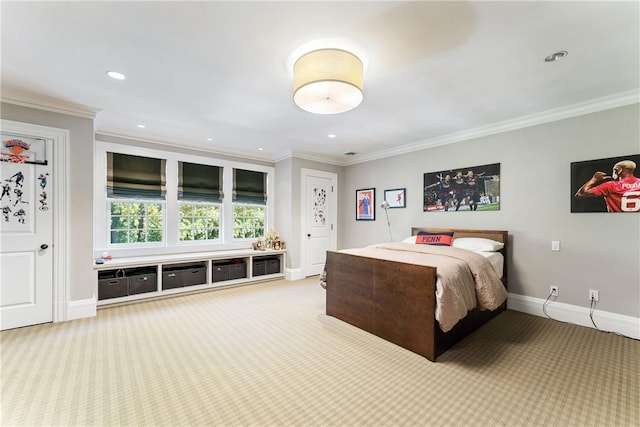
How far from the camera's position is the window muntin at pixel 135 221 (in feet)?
13.3

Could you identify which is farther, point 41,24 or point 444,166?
point 444,166

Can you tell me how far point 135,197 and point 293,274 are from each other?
9.26 feet

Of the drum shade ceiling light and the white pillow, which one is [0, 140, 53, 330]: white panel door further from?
the white pillow

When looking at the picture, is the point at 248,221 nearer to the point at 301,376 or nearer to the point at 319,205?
the point at 319,205

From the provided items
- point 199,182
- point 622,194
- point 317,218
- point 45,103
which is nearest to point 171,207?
point 199,182

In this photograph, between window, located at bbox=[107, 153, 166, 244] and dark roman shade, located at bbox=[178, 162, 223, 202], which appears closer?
window, located at bbox=[107, 153, 166, 244]

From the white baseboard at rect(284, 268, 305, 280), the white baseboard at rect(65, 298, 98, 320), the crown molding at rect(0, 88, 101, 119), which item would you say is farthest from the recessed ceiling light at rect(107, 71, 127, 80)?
the white baseboard at rect(284, 268, 305, 280)

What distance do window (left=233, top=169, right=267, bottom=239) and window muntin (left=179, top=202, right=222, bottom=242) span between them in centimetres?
34

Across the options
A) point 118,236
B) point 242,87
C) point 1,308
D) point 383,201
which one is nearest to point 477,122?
point 383,201

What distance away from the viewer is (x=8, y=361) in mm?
2203

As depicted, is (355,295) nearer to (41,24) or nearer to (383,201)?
(383,201)

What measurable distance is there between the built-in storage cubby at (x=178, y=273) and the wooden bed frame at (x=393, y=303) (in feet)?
6.53

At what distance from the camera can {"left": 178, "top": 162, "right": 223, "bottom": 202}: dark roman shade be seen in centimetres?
456

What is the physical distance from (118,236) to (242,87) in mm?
3049
